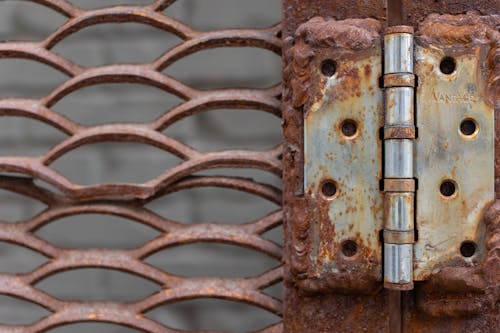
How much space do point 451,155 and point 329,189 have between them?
116 millimetres

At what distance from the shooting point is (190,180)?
0.62 m

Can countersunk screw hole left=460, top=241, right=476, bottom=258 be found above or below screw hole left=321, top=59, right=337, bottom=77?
below

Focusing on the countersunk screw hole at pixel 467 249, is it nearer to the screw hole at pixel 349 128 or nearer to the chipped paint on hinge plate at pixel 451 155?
the chipped paint on hinge plate at pixel 451 155

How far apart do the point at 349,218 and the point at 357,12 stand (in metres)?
0.20

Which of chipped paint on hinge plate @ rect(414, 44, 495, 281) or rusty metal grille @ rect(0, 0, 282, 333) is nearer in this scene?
chipped paint on hinge plate @ rect(414, 44, 495, 281)

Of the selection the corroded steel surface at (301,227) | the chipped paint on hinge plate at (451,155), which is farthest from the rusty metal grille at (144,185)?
the chipped paint on hinge plate at (451,155)

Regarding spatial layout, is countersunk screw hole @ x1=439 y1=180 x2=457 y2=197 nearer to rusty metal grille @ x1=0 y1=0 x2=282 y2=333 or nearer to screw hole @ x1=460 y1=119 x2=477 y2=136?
screw hole @ x1=460 y1=119 x2=477 y2=136

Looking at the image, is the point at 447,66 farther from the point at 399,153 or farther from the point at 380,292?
the point at 380,292

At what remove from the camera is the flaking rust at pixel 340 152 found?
50cm

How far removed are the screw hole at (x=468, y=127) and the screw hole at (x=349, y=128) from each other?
98mm

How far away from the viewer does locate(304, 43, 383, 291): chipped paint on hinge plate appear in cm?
50

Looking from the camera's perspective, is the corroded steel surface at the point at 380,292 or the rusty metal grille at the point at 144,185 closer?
the corroded steel surface at the point at 380,292

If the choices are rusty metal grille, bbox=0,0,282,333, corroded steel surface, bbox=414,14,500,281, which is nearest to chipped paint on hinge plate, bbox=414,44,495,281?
corroded steel surface, bbox=414,14,500,281

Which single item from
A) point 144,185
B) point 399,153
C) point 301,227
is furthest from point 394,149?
point 144,185
